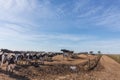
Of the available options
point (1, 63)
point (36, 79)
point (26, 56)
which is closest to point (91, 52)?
point (26, 56)

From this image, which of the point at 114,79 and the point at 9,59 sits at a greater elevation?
the point at 9,59

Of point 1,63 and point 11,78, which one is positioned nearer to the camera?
point 11,78

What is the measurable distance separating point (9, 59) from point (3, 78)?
371 inches

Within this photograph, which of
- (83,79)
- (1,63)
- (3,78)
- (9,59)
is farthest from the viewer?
(1,63)

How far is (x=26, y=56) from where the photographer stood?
50812mm

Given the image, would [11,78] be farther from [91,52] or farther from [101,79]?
[91,52]

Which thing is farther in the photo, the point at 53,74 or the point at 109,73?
the point at 109,73

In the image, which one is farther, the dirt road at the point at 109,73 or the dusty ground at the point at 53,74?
the dirt road at the point at 109,73

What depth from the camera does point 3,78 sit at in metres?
25.2

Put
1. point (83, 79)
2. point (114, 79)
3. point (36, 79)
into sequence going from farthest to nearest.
Result: point (114, 79)
point (83, 79)
point (36, 79)

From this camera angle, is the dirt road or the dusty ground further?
the dirt road

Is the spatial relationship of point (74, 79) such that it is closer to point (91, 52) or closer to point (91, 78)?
point (91, 78)

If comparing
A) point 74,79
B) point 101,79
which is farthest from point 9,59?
point 101,79

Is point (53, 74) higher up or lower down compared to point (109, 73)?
higher up
